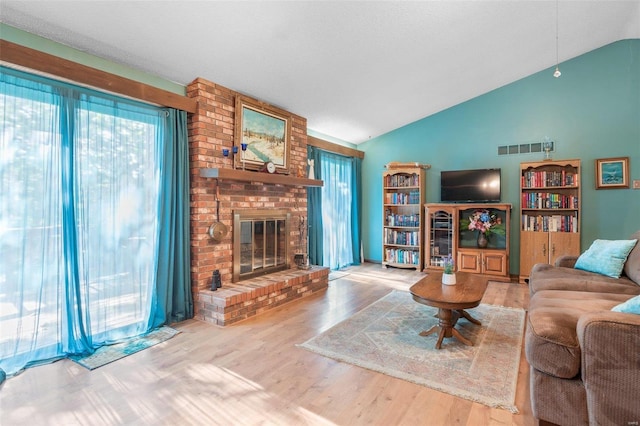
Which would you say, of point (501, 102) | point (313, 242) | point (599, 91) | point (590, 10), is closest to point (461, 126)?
point (501, 102)

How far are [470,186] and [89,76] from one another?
209 inches

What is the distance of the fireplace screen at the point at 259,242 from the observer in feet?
12.9

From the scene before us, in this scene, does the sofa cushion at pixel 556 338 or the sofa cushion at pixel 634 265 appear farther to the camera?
the sofa cushion at pixel 634 265

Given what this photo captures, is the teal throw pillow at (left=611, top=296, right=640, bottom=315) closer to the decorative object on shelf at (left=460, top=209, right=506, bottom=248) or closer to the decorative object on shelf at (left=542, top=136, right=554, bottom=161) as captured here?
the decorative object on shelf at (left=460, top=209, right=506, bottom=248)

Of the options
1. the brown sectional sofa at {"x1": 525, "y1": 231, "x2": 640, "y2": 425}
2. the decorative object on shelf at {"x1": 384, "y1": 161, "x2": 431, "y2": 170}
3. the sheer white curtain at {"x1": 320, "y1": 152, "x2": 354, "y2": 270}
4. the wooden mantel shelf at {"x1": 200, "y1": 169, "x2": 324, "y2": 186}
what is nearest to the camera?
the brown sectional sofa at {"x1": 525, "y1": 231, "x2": 640, "y2": 425}

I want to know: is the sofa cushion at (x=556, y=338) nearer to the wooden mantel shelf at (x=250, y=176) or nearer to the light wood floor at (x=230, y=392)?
the light wood floor at (x=230, y=392)

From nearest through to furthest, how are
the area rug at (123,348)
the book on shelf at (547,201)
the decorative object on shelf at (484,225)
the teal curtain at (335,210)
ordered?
the area rug at (123,348)
the book on shelf at (547,201)
the decorative object on shelf at (484,225)
the teal curtain at (335,210)

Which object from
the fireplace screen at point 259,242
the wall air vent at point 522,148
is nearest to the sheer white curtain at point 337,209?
the fireplace screen at point 259,242

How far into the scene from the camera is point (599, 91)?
4.86 metres

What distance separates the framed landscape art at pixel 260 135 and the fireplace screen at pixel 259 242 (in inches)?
24.1

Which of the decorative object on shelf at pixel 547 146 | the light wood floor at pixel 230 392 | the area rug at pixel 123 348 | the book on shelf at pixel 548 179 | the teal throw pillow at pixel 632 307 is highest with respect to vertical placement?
the decorative object on shelf at pixel 547 146

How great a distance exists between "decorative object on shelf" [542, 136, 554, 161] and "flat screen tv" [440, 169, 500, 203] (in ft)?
2.32

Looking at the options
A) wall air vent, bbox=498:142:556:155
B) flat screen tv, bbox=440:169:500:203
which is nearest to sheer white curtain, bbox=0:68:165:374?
flat screen tv, bbox=440:169:500:203

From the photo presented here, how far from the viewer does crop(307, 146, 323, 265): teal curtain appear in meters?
5.47
